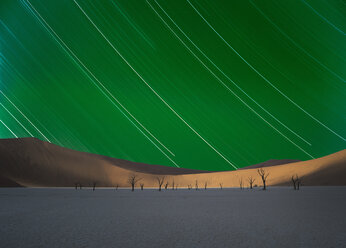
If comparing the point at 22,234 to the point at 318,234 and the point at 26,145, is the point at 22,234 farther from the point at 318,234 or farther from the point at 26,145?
the point at 26,145

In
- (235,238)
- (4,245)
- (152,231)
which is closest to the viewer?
(4,245)

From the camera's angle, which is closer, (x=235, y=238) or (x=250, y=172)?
(x=235, y=238)

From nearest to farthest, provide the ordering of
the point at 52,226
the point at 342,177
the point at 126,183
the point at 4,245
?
1. the point at 4,245
2. the point at 52,226
3. the point at 342,177
4. the point at 126,183

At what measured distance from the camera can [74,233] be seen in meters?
12.8

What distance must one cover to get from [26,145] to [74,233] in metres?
198

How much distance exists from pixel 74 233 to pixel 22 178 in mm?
167904

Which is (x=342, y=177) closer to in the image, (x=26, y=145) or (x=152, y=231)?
(x=152, y=231)

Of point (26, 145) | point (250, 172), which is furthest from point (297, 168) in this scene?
point (26, 145)

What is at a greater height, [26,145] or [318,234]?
[26,145]

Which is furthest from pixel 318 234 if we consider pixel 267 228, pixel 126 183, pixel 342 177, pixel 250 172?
pixel 126 183

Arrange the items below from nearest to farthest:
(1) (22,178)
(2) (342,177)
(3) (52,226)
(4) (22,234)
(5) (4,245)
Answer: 1. (5) (4,245)
2. (4) (22,234)
3. (3) (52,226)
4. (2) (342,177)
5. (1) (22,178)

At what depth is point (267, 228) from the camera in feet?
46.2

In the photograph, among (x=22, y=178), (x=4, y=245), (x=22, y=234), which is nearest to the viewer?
(x=4, y=245)

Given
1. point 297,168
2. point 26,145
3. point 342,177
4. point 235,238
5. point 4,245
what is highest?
point 26,145
